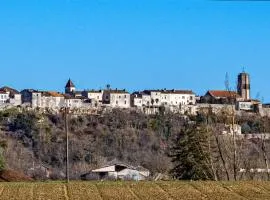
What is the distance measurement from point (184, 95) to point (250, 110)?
64.8 ft

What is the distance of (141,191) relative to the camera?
108 feet

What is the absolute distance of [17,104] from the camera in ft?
569

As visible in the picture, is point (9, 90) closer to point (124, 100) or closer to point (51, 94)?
point (51, 94)

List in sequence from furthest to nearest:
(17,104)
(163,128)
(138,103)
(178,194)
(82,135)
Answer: (138,103), (17,104), (163,128), (82,135), (178,194)

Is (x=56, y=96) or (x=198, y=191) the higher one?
(x=56, y=96)

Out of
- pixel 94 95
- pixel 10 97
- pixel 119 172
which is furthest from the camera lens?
pixel 94 95

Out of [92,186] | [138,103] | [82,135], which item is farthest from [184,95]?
[92,186]

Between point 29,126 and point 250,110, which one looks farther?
point 250,110

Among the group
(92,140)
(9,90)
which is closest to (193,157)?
(92,140)

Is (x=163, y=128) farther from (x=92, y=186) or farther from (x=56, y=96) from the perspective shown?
(x=92, y=186)

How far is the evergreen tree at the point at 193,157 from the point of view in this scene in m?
56.2

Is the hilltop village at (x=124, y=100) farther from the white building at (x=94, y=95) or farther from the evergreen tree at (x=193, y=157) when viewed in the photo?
the evergreen tree at (x=193, y=157)

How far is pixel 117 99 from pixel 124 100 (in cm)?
164

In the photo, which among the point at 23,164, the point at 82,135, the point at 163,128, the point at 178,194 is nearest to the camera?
the point at 178,194
